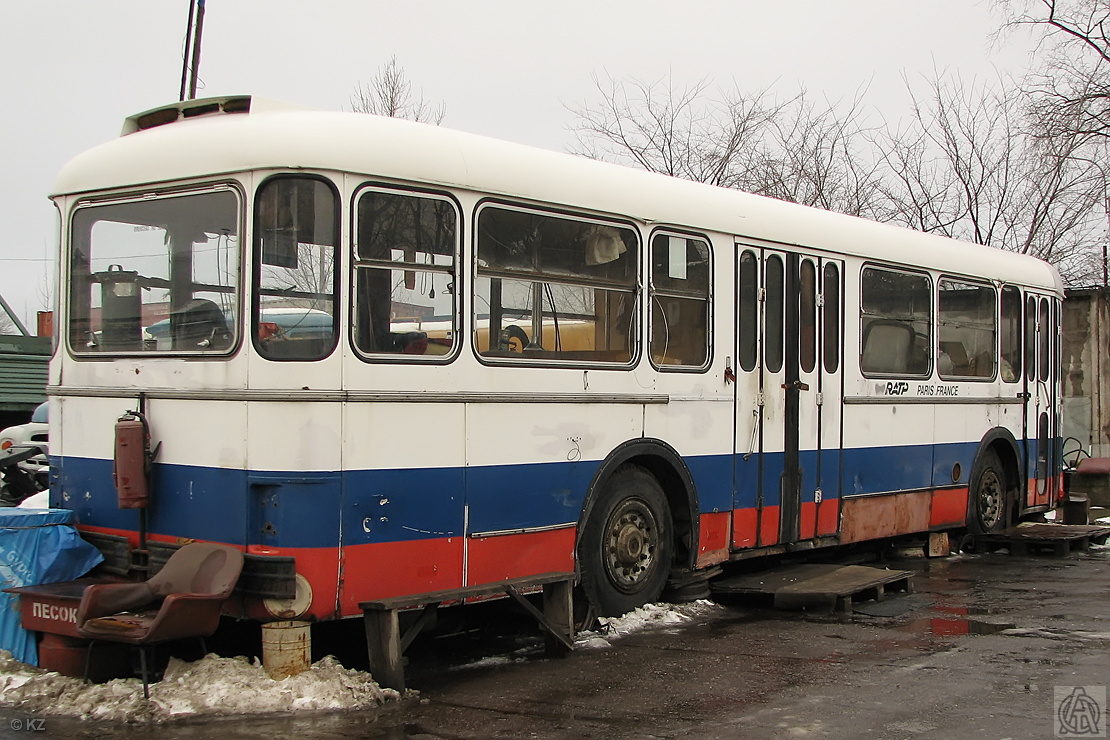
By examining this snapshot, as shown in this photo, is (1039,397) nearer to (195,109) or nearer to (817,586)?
(817,586)

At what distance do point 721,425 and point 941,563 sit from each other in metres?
4.00

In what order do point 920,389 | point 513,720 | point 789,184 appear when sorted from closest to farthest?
point 513,720, point 920,389, point 789,184

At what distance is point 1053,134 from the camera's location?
819 inches

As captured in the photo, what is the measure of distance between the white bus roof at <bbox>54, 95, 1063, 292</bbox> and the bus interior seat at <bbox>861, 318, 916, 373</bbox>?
205 centimetres

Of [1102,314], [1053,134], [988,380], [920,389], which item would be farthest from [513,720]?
[1053,134]

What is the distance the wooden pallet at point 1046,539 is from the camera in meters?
11.7

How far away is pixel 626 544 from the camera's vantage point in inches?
306

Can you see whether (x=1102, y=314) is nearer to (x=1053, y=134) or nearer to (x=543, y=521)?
(x=1053, y=134)

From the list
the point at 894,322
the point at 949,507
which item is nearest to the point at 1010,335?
the point at 949,507

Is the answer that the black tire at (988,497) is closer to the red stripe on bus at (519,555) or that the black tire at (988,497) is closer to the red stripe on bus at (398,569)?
the red stripe on bus at (519,555)

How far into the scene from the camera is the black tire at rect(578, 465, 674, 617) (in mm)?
7508

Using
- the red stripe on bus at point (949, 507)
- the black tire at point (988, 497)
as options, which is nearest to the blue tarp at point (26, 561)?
the red stripe on bus at point (949, 507)

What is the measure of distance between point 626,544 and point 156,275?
3.44 m

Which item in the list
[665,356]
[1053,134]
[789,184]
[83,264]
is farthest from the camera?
[789,184]
